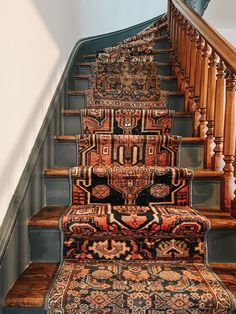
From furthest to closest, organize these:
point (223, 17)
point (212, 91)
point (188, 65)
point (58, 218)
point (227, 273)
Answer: point (223, 17)
point (188, 65)
point (212, 91)
point (58, 218)
point (227, 273)

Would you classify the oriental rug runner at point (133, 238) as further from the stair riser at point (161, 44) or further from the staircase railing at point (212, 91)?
the stair riser at point (161, 44)

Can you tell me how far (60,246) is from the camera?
130 cm

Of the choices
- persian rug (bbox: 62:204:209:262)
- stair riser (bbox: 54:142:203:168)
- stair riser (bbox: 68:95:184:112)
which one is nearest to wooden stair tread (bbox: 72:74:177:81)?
stair riser (bbox: 68:95:184:112)

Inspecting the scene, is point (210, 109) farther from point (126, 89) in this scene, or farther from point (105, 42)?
point (105, 42)

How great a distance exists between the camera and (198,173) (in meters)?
1.55

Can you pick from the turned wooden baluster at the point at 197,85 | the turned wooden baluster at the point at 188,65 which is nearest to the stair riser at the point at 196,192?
the turned wooden baluster at the point at 197,85

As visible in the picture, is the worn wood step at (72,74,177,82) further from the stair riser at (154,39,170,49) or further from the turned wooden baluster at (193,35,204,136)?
the stair riser at (154,39,170,49)

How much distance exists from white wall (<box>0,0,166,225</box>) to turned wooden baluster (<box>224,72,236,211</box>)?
0.93 metres

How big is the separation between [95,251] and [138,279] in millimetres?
241

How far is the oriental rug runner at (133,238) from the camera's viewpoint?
3.41 feet

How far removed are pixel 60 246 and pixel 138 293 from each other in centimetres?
41

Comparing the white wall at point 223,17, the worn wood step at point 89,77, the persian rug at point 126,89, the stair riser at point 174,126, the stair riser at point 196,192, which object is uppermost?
the white wall at point 223,17

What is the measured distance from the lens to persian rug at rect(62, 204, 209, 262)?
1274mm

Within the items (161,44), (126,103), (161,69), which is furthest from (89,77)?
(161,44)
